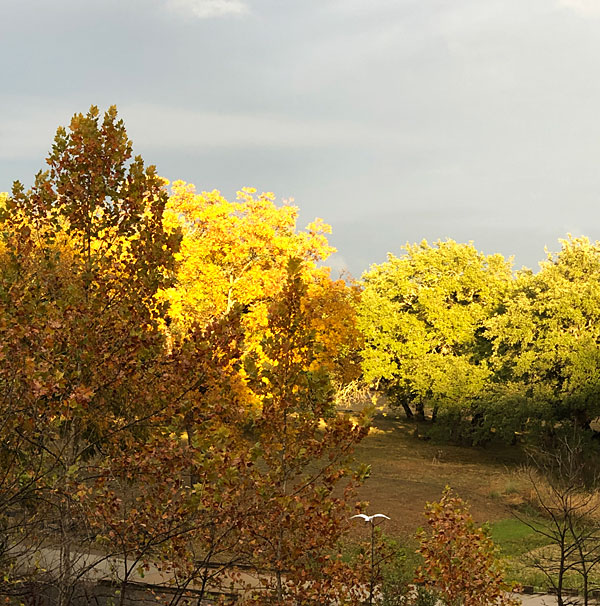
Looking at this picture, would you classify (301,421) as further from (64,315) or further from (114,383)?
(64,315)

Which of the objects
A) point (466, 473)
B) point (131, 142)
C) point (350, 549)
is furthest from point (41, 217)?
point (466, 473)

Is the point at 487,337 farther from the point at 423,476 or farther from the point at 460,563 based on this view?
the point at 460,563

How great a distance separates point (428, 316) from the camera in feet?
133

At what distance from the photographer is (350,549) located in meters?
17.7

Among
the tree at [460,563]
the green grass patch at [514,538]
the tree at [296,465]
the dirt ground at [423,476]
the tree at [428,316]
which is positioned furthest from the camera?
the tree at [428,316]

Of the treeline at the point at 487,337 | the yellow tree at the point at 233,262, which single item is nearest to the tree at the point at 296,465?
the yellow tree at the point at 233,262

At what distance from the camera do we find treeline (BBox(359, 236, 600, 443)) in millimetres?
31172

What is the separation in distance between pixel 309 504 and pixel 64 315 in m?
2.97

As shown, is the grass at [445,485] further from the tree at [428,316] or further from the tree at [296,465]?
the tree at [296,465]

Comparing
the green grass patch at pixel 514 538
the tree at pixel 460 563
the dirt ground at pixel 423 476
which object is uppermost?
the tree at pixel 460 563

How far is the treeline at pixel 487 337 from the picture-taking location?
3117cm

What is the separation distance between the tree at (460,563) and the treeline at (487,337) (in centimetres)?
2114

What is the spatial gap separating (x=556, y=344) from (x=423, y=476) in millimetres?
8675

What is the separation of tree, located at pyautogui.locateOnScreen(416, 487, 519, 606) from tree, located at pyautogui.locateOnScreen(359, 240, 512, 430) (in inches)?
1083
